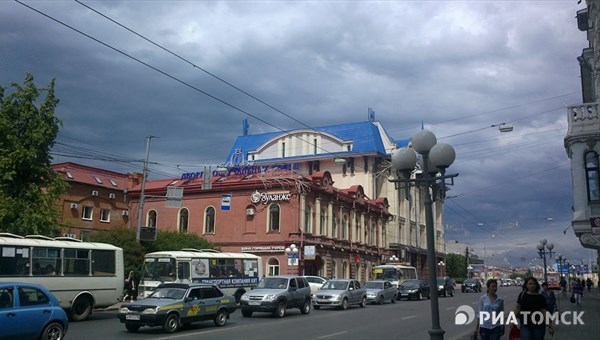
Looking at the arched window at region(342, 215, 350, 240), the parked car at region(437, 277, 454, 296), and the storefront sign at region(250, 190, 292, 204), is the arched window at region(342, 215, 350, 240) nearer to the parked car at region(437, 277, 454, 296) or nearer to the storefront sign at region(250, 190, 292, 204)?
the storefront sign at region(250, 190, 292, 204)

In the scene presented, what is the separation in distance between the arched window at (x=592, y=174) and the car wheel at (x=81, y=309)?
20.1m

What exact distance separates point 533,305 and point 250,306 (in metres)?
15.7

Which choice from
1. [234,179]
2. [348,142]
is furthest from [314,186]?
[348,142]

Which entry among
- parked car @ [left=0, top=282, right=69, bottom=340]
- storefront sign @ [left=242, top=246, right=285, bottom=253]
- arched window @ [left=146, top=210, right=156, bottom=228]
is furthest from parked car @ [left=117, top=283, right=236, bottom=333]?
arched window @ [left=146, top=210, right=156, bottom=228]

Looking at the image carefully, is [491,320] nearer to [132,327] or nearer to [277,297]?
[132,327]

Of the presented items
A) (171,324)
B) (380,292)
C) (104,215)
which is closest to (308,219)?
(380,292)

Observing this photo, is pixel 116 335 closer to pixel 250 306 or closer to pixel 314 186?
pixel 250 306

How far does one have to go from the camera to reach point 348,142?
73062 mm

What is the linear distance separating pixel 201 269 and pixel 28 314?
56.3 feet

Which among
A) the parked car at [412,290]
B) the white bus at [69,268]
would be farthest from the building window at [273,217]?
the white bus at [69,268]

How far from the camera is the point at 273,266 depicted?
Answer: 156ft

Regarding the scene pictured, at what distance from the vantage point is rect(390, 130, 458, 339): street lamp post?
1091 centimetres

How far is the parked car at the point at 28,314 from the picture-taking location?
39.1 ft

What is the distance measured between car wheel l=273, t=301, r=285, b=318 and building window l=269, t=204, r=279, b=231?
24.6 metres
